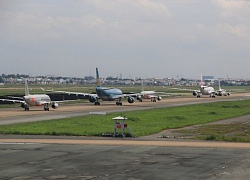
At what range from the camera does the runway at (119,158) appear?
30.2 m

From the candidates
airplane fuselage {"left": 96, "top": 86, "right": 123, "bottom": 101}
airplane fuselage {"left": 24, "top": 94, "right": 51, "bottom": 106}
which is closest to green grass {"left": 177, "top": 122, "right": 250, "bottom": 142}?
airplane fuselage {"left": 24, "top": 94, "right": 51, "bottom": 106}

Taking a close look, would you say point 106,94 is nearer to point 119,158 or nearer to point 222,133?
point 222,133

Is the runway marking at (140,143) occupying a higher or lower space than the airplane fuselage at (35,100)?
lower

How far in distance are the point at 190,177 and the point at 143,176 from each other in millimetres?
2749

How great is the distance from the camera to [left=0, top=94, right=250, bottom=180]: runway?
98.9 feet

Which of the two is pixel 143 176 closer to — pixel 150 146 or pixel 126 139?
pixel 150 146

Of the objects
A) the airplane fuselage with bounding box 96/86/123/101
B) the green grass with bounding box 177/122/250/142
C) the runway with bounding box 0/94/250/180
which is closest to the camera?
the runway with bounding box 0/94/250/180

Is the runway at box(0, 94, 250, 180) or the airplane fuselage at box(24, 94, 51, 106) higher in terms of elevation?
the airplane fuselage at box(24, 94, 51, 106)

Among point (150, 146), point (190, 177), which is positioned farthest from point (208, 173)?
point (150, 146)

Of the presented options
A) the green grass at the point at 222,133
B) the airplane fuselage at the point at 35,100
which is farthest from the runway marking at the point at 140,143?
the airplane fuselage at the point at 35,100

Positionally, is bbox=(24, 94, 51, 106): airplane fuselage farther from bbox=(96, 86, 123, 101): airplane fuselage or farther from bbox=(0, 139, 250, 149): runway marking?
bbox=(0, 139, 250, 149): runway marking

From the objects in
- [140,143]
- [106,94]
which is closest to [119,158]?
[140,143]

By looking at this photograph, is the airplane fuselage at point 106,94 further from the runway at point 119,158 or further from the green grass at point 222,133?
the runway at point 119,158

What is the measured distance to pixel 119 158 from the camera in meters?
36.6
